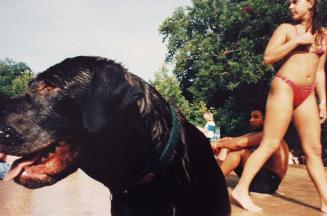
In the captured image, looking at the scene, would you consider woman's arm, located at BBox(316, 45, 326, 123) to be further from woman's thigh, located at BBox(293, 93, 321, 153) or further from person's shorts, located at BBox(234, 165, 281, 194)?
person's shorts, located at BBox(234, 165, 281, 194)

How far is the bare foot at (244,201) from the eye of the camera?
3.38m

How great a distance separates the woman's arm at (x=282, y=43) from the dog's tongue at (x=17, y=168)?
2387 mm

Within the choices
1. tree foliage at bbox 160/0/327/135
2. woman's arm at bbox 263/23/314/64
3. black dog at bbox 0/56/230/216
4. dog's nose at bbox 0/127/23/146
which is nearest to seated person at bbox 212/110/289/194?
woman's arm at bbox 263/23/314/64

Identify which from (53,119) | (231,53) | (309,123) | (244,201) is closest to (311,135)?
(309,123)

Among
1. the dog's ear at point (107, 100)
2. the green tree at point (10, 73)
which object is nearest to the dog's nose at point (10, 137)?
the dog's ear at point (107, 100)

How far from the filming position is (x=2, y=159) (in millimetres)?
2049

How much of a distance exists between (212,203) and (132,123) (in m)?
0.74

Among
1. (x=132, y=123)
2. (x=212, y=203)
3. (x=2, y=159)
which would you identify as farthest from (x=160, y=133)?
(x=2, y=159)

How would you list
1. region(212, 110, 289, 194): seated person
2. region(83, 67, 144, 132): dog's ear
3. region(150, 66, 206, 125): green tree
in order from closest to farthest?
region(83, 67, 144, 132): dog's ear
region(212, 110, 289, 194): seated person
region(150, 66, 206, 125): green tree

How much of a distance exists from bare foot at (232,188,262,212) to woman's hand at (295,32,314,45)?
1452mm

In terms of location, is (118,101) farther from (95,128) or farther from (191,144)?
(191,144)

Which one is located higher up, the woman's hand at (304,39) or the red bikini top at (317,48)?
the woman's hand at (304,39)

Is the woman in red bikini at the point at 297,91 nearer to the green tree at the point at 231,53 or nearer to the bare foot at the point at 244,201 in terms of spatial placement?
the bare foot at the point at 244,201

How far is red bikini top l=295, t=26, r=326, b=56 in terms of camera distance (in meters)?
3.63
